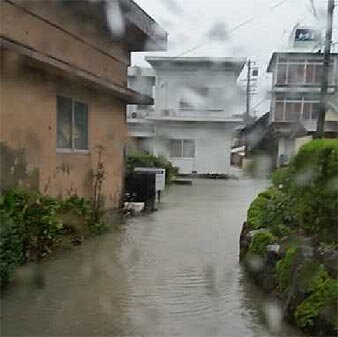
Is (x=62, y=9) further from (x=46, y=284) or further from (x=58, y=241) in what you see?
(x=46, y=284)

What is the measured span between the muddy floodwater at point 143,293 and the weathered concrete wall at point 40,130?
3.16ft

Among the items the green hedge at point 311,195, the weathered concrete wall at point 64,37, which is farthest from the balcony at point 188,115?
the green hedge at point 311,195

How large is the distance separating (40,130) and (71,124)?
42.8 inches

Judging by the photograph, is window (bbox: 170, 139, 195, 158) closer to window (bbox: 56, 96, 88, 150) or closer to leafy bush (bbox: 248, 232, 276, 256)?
window (bbox: 56, 96, 88, 150)

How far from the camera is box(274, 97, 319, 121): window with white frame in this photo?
713 centimetres

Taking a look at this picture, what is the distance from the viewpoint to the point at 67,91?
7.71 m

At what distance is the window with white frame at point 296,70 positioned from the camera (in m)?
6.85

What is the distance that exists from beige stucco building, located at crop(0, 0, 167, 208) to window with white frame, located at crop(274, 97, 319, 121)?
8.15 ft

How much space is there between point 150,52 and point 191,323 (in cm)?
720

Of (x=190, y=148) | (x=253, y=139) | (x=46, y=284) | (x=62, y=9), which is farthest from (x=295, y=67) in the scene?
(x=190, y=148)

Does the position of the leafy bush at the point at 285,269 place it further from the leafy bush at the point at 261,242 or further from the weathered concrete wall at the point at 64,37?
the weathered concrete wall at the point at 64,37

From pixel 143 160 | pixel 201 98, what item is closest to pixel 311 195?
pixel 201 98

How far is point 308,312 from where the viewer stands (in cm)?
375

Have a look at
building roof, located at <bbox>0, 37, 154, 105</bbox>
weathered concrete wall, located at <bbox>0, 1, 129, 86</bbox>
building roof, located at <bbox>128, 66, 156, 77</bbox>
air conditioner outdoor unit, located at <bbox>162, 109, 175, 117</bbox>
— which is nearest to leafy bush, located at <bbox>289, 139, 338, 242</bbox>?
building roof, located at <bbox>0, 37, 154, 105</bbox>
